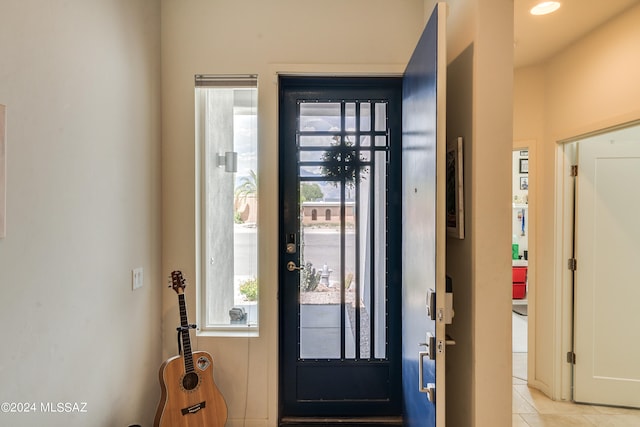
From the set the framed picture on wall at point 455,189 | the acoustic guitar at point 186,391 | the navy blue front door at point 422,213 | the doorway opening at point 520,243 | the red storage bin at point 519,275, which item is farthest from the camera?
the red storage bin at point 519,275

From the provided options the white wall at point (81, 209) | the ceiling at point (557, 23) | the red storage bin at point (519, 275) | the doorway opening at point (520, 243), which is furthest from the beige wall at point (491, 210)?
the red storage bin at point (519, 275)

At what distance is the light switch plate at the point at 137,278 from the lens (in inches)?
67.3

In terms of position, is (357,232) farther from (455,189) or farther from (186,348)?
(186,348)

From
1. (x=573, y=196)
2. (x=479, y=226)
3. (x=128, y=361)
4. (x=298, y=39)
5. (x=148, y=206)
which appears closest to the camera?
(x=479, y=226)

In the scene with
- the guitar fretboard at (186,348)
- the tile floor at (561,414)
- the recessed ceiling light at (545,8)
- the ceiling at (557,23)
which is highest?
the ceiling at (557,23)

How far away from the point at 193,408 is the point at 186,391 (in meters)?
0.10

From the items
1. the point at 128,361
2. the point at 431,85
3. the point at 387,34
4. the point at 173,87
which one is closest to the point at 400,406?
the point at 128,361

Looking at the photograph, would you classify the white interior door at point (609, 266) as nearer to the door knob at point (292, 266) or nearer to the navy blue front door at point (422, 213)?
the navy blue front door at point (422, 213)

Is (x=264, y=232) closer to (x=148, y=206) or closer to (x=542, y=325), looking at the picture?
(x=148, y=206)

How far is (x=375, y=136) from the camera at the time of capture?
83.0 inches

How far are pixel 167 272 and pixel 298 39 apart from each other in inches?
67.4

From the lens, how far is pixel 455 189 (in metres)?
1.43

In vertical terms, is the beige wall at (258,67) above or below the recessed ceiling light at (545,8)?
below

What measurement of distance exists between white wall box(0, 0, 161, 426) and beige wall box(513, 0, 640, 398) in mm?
2874
